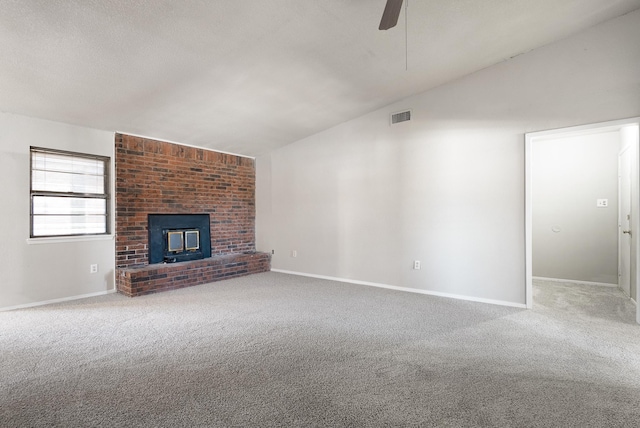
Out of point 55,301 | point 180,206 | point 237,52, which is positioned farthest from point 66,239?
point 237,52

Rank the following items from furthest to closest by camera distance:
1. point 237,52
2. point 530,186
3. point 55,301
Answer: point 55,301 < point 530,186 < point 237,52

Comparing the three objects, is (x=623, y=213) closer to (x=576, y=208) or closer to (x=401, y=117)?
(x=576, y=208)

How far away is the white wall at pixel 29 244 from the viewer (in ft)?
12.0

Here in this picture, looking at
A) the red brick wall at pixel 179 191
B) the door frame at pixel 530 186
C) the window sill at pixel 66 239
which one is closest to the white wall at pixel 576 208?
the door frame at pixel 530 186

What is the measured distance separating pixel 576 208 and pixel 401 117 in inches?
124

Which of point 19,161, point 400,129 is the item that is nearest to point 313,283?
point 400,129

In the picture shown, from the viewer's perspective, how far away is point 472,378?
2090 millimetres

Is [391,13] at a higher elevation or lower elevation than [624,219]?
higher

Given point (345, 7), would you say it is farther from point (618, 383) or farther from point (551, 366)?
point (618, 383)

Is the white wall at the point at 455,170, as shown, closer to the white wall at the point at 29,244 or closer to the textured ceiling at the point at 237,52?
the textured ceiling at the point at 237,52

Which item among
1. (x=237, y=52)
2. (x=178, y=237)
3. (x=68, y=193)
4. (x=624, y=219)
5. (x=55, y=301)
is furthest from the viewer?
(x=178, y=237)

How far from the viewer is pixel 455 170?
422cm

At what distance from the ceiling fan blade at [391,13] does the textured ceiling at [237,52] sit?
23.2 inches

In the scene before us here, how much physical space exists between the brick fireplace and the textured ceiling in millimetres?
589
